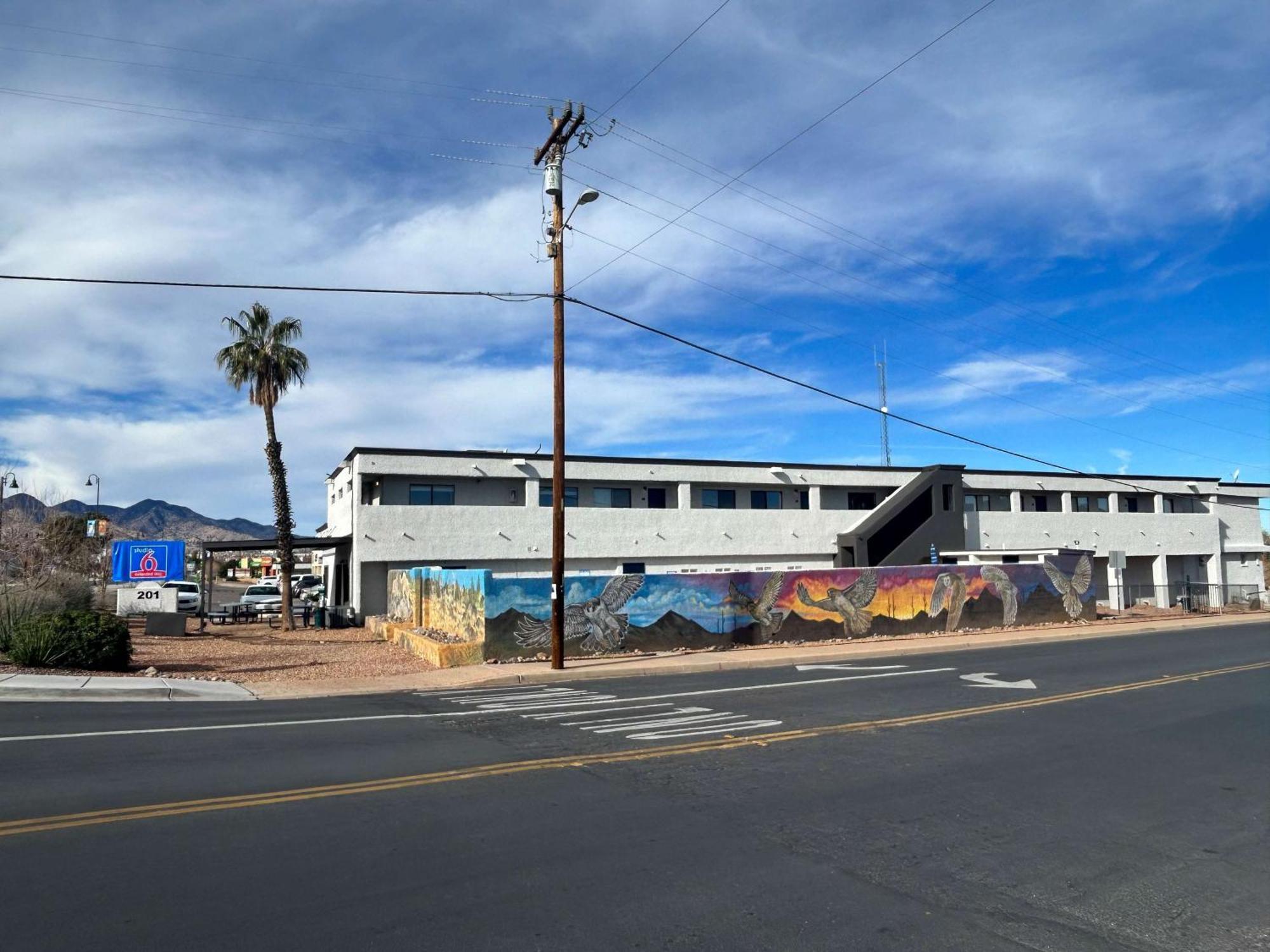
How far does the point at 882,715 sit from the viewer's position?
13.2 meters

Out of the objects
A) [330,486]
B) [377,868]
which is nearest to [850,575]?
[377,868]

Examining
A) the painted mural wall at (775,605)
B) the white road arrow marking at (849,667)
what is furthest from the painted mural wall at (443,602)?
the white road arrow marking at (849,667)

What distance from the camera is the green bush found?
55.7ft

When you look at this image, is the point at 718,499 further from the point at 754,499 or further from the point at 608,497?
the point at 608,497

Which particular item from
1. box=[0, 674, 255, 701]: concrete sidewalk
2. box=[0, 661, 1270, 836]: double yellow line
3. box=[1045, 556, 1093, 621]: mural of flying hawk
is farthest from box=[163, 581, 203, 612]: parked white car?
box=[0, 661, 1270, 836]: double yellow line

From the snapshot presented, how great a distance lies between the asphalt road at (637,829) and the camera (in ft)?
17.4

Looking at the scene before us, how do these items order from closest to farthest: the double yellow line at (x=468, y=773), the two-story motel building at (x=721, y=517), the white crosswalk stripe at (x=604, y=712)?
the double yellow line at (x=468, y=773)
the white crosswalk stripe at (x=604, y=712)
the two-story motel building at (x=721, y=517)

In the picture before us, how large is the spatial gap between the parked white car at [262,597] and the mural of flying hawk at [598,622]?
22.4 metres

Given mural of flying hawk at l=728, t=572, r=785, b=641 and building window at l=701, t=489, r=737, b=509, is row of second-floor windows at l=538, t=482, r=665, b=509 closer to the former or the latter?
building window at l=701, t=489, r=737, b=509

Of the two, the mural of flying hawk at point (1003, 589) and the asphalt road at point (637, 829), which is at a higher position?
the mural of flying hawk at point (1003, 589)

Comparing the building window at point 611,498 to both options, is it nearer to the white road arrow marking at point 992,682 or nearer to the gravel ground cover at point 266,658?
the gravel ground cover at point 266,658

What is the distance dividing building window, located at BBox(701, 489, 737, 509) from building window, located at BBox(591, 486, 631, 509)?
3537 mm

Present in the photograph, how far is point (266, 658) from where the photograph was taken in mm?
22312

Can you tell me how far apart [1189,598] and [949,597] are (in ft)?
64.2
